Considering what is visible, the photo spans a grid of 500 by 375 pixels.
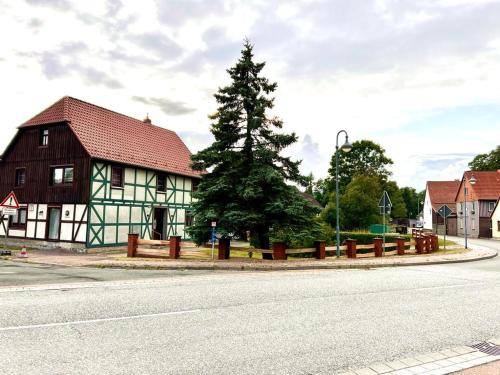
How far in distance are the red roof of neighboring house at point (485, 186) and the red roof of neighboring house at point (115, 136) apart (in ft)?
132

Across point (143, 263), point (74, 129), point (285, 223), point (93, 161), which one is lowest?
point (143, 263)

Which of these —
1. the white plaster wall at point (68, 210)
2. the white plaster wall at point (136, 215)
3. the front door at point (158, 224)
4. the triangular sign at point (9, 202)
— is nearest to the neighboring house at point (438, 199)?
the front door at point (158, 224)

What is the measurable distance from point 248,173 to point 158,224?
13474 mm

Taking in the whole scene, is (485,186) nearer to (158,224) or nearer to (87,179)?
(158,224)

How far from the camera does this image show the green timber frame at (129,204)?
23.4 m

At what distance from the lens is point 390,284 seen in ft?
37.5

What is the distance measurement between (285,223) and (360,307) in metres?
9.50

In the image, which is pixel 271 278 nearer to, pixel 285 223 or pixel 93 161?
pixel 285 223

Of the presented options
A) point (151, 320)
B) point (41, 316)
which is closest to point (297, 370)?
point (151, 320)

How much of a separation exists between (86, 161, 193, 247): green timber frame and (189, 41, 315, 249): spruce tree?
5700mm

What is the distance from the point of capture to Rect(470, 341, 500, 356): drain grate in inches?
214

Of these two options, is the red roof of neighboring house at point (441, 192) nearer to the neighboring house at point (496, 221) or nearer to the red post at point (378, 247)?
the neighboring house at point (496, 221)

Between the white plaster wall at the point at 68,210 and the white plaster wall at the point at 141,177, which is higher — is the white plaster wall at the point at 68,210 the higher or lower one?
the lower one

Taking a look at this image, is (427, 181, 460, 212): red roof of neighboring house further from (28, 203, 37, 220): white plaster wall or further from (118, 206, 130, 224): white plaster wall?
(28, 203, 37, 220): white plaster wall
